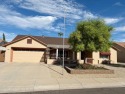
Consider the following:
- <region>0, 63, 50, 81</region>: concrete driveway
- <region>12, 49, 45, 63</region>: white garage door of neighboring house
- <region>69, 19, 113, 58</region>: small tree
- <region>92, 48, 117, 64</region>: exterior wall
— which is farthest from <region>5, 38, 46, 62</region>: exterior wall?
<region>69, 19, 113, 58</region>: small tree

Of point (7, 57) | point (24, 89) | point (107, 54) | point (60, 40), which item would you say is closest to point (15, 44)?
point (7, 57)

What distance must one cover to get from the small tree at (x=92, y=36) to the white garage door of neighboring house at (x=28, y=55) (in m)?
13.3

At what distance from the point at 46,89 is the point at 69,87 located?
1.53m

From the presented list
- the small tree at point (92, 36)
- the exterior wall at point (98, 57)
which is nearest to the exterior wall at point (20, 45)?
the exterior wall at point (98, 57)

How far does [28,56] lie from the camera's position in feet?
112

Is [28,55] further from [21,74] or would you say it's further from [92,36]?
[21,74]

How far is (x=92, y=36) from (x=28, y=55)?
1621cm

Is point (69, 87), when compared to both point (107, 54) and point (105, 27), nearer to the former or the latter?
point (105, 27)

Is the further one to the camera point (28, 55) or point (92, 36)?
point (28, 55)

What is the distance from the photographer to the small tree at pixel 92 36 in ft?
70.3

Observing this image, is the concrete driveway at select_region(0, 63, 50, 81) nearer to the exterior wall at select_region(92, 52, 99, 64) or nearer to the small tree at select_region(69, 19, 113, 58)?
the small tree at select_region(69, 19, 113, 58)

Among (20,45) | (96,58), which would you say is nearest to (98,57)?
(96,58)

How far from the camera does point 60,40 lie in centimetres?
4047

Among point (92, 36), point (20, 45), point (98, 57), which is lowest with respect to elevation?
point (98, 57)
